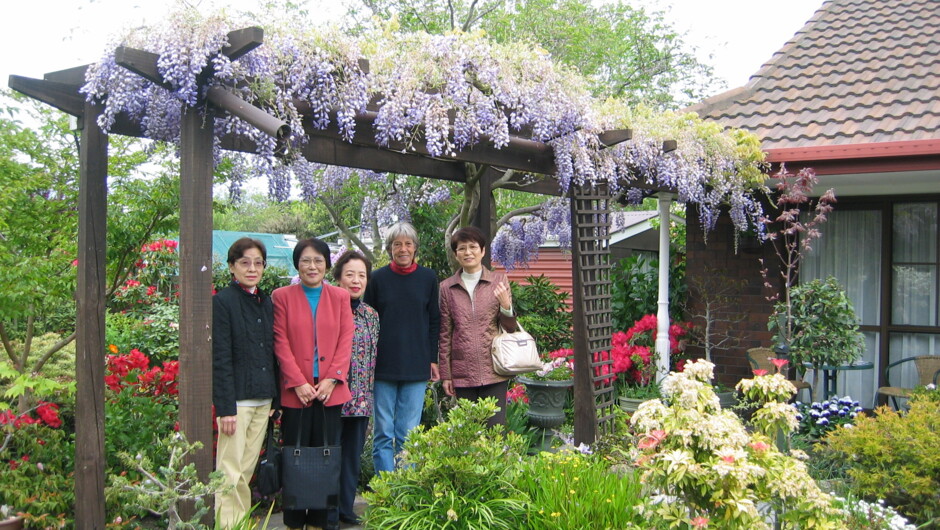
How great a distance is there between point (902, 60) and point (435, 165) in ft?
15.4

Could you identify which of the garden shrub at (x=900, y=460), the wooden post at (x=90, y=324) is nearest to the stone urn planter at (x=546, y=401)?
the garden shrub at (x=900, y=460)

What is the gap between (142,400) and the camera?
4.08m

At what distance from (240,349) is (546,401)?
9.65 feet

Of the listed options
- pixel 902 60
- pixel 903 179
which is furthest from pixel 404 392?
pixel 902 60

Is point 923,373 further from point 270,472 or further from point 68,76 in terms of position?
point 68,76

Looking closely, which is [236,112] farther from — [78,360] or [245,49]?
[78,360]

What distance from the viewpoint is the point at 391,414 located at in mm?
4066

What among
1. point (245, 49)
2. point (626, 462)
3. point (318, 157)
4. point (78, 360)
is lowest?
point (626, 462)

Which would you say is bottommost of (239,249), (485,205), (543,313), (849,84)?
(543,313)

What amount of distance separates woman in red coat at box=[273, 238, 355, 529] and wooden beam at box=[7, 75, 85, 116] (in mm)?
1142

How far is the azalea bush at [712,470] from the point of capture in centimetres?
265

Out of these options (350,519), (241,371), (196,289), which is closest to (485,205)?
(350,519)

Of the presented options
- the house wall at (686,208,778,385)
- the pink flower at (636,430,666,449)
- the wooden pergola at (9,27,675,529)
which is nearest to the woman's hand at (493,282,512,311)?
the wooden pergola at (9,27,675,529)

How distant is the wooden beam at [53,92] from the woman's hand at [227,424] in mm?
1489
